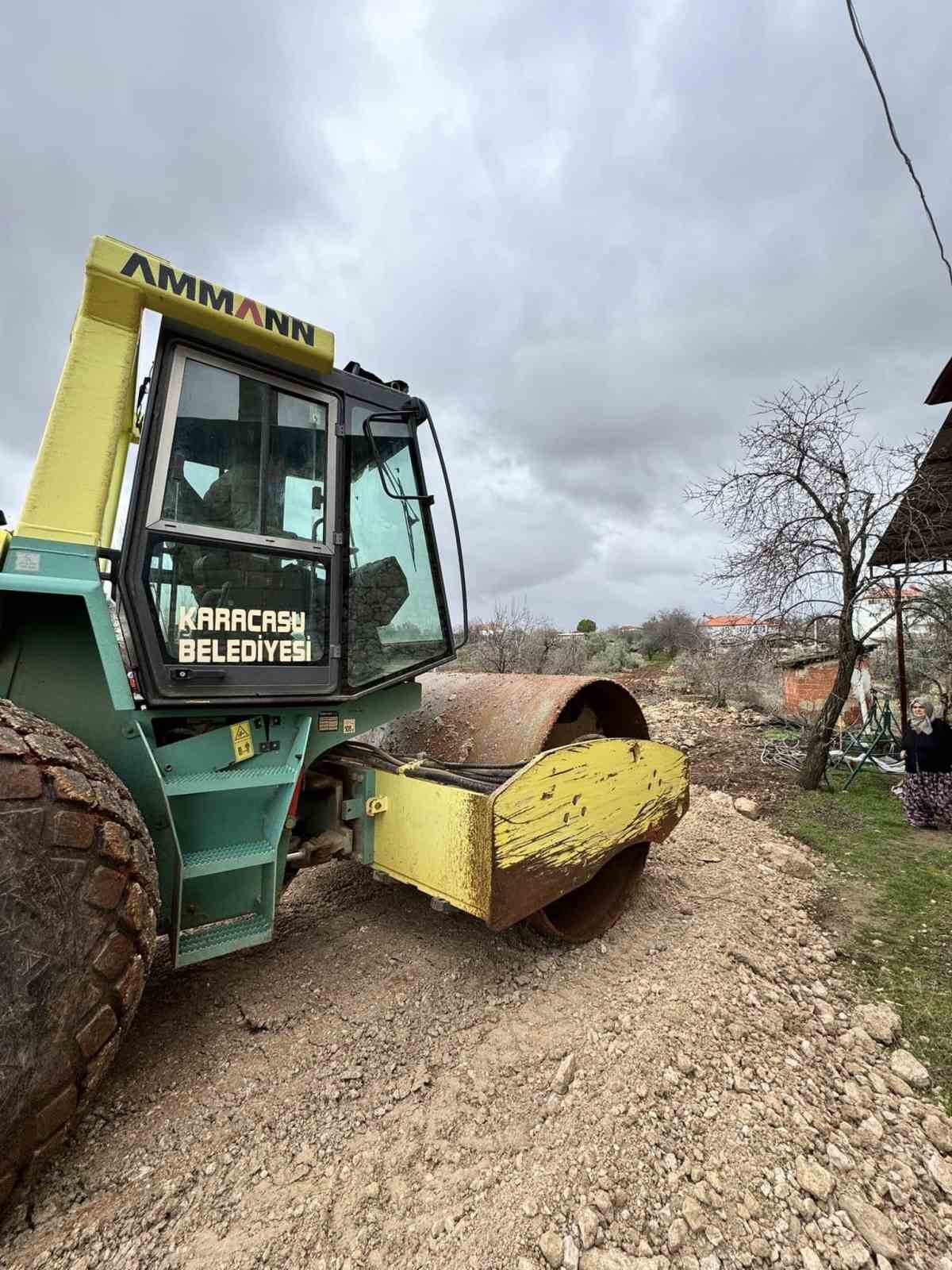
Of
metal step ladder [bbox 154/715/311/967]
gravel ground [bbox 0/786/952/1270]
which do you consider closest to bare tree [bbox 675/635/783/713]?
gravel ground [bbox 0/786/952/1270]

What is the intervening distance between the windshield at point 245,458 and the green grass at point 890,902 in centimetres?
333

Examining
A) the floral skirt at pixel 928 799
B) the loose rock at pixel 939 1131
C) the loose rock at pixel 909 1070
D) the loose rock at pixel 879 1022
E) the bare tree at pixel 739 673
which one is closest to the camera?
the loose rock at pixel 939 1131

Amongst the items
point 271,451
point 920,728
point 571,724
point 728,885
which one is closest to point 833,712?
point 920,728

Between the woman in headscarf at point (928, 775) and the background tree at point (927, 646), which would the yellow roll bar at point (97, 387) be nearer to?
the woman in headscarf at point (928, 775)

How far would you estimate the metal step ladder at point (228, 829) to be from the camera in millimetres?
2373

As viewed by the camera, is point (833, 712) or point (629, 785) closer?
point (629, 785)

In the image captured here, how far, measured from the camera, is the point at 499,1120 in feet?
7.04

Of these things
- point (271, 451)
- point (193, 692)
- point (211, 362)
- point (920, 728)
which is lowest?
point (920, 728)

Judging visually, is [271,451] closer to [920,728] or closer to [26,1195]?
[26,1195]

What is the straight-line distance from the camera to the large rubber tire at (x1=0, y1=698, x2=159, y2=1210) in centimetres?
167

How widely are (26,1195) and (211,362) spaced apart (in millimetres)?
2714

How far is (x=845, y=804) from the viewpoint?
638 cm

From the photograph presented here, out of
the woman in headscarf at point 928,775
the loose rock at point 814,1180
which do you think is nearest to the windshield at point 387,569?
the loose rock at point 814,1180

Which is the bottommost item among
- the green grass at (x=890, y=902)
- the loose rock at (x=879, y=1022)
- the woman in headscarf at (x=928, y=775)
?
the green grass at (x=890, y=902)
